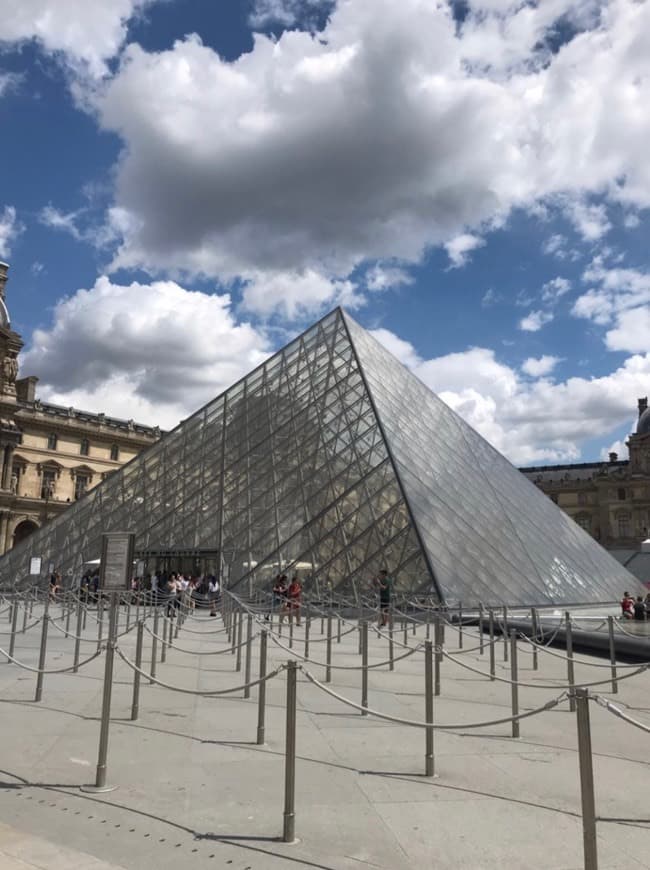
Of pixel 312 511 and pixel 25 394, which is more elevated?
pixel 25 394

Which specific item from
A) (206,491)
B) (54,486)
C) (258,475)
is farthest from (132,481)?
(54,486)

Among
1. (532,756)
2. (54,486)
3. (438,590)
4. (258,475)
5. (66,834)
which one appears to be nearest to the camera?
(66,834)

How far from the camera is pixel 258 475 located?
2334 centimetres

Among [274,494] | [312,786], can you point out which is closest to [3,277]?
[274,494]

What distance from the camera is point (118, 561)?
36.6 ft

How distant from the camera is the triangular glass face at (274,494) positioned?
60.7ft

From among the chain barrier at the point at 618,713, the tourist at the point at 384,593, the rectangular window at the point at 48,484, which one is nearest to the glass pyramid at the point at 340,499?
the tourist at the point at 384,593

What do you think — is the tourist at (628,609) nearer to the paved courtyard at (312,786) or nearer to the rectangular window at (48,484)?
the paved courtyard at (312,786)

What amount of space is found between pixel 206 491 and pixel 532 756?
1982 cm

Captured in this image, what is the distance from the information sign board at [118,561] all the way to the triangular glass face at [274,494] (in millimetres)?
7438

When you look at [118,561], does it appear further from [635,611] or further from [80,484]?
[80,484]

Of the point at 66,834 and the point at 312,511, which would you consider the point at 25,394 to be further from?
the point at 66,834

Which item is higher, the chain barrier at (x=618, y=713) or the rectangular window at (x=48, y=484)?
the rectangular window at (x=48, y=484)

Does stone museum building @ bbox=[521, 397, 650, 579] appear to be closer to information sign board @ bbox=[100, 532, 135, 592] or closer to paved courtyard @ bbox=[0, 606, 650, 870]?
information sign board @ bbox=[100, 532, 135, 592]
